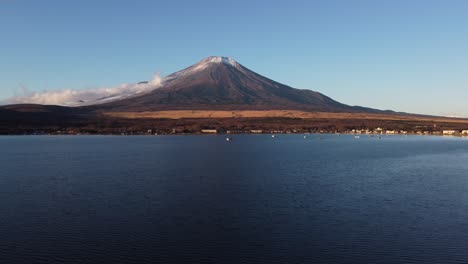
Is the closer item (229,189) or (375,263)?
(375,263)

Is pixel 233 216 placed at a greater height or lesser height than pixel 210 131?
lesser

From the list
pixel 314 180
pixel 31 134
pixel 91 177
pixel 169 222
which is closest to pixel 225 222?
pixel 169 222

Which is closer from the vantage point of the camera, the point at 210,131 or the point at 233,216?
the point at 233,216

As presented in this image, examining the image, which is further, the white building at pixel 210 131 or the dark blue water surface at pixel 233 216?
the white building at pixel 210 131

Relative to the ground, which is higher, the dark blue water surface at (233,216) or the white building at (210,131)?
the white building at (210,131)

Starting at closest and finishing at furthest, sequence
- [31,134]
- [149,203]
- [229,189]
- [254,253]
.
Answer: [254,253] → [149,203] → [229,189] → [31,134]

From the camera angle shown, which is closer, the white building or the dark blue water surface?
the dark blue water surface

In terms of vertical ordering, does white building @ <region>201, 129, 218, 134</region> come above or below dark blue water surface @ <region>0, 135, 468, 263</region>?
above

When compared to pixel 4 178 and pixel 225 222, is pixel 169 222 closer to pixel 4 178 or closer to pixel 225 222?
pixel 225 222
